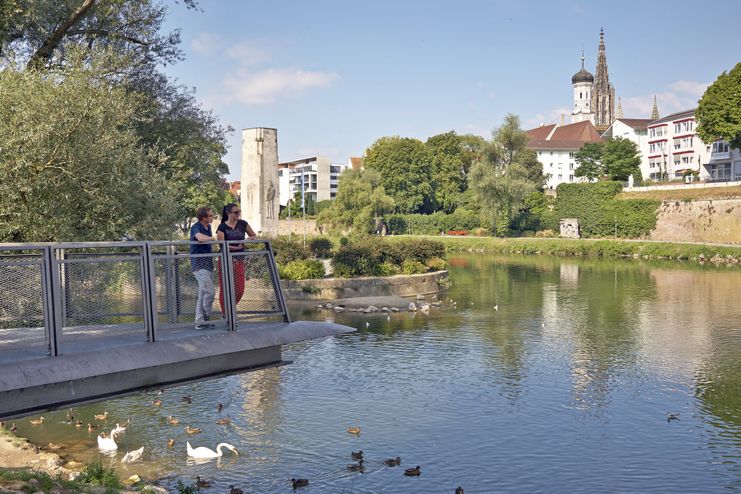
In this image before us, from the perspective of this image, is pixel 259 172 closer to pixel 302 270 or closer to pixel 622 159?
pixel 302 270

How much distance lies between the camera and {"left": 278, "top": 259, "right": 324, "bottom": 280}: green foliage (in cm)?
3791

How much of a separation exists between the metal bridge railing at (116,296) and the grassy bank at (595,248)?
2293 inches

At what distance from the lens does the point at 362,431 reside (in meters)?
16.7

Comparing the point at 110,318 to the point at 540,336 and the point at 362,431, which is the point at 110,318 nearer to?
the point at 362,431

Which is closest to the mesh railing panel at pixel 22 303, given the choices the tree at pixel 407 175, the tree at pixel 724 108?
the tree at pixel 724 108

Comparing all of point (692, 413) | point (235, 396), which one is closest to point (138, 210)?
point (235, 396)

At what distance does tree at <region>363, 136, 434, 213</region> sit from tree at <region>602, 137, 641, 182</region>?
27.1 metres

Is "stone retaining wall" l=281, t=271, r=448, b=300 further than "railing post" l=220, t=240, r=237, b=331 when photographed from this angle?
Yes

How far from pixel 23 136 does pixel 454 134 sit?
104 metres

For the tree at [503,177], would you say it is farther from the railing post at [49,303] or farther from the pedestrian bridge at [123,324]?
the railing post at [49,303]

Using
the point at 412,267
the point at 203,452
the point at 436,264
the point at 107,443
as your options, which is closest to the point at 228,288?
the point at 203,452

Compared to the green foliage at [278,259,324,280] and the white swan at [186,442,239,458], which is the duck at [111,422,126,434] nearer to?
the white swan at [186,442,239,458]

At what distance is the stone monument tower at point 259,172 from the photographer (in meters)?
40.3

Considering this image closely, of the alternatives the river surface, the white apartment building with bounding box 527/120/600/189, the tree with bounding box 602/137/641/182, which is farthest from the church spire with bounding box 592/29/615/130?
the river surface
